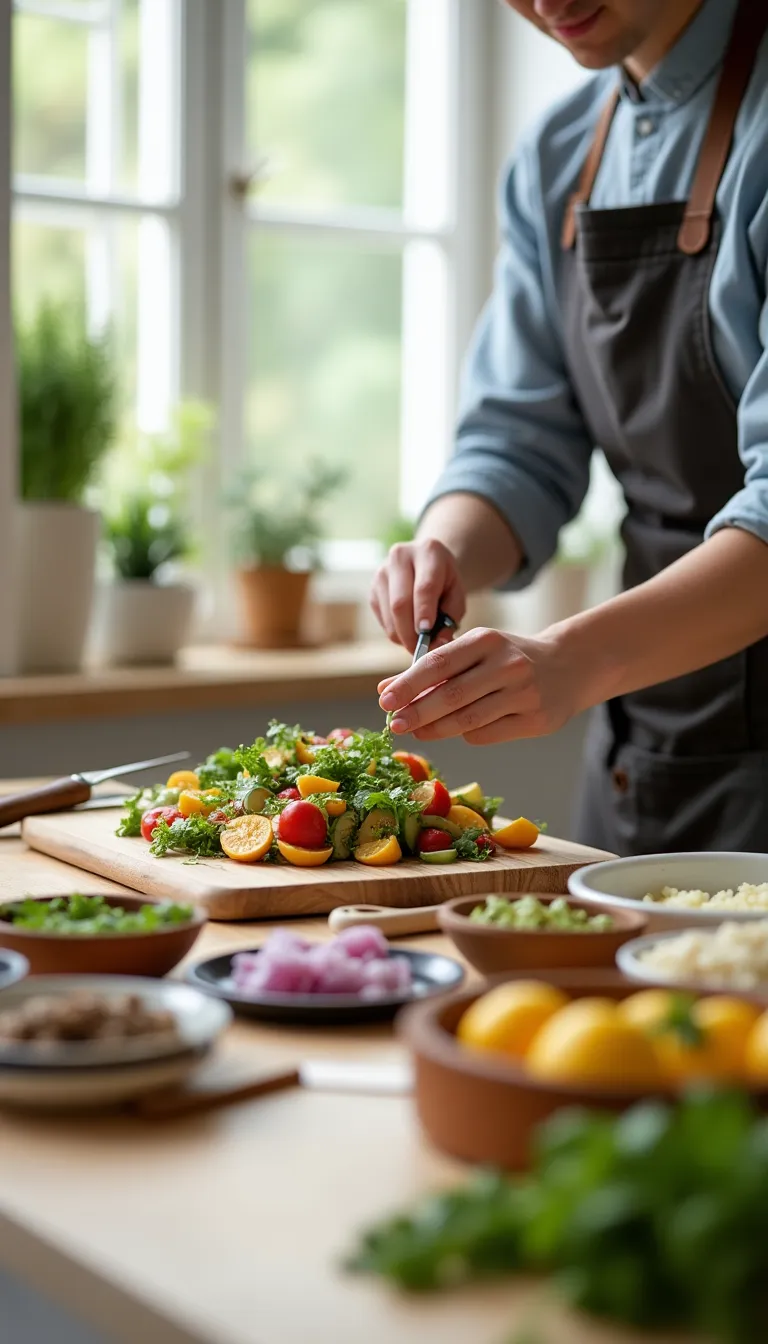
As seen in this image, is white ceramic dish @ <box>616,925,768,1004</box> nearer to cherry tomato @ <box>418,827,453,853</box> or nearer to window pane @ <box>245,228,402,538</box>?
cherry tomato @ <box>418,827,453,853</box>

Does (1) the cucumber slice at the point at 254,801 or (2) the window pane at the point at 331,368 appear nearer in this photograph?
(1) the cucumber slice at the point at 254,801

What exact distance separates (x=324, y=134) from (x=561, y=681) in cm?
214

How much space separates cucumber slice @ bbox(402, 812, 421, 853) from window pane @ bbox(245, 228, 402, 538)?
173 centimetres

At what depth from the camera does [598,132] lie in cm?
225

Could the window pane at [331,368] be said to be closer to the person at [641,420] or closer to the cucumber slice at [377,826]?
the person at [641,420]

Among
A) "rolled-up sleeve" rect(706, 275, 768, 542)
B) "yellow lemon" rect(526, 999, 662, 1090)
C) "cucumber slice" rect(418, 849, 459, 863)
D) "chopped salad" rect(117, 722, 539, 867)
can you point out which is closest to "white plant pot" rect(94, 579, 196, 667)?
"chopped salad" rect(117, 722, 539, 867)

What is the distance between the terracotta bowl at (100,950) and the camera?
3.75 ft

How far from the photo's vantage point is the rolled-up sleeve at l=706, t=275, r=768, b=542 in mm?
1716

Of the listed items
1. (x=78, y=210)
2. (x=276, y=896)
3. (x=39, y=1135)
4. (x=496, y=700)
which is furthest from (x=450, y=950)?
(x=78, y=210)

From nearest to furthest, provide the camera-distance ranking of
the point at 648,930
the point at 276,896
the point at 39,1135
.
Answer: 1. the point at 39,1135
2. the point at 648,930
3. the point at 276,896

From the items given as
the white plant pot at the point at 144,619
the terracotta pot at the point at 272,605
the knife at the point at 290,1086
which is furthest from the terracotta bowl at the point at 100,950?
the terracotta pot at the point at 272,605

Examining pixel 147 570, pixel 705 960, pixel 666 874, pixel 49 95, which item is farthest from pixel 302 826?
pixel 49 95

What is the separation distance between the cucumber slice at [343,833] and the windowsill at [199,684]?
1.16m

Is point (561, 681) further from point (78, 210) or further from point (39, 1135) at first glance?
point (78, 210)
